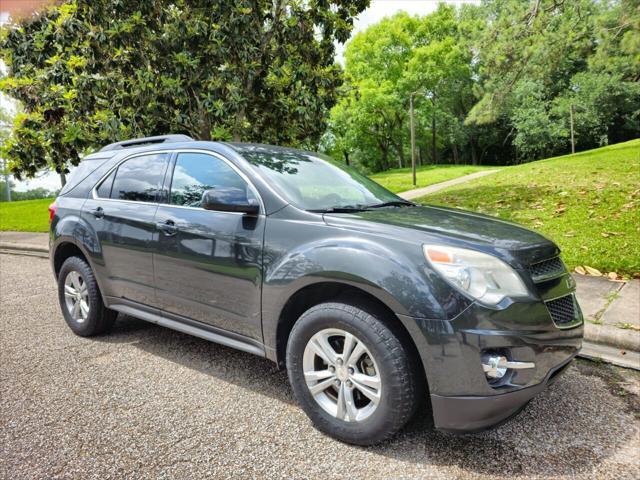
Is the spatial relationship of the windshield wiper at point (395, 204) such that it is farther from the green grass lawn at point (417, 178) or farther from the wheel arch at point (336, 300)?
the green grass lawn at point (417, 178)

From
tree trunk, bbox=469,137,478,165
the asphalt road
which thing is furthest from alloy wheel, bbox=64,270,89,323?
tree trunk, bbox=469,137,478,165

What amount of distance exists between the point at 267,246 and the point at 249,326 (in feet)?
1.75

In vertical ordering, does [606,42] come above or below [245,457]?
above

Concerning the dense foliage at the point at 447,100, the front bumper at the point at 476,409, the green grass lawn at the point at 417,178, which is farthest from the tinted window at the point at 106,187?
the dense foliage at the point at 447,100

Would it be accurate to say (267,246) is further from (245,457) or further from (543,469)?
(543,469)

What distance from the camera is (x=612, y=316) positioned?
13.5 feet

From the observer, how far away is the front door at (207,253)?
2924mm

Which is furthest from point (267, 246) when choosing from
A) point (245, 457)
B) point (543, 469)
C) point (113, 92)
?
point (113, 92)

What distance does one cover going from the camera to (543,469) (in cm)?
229

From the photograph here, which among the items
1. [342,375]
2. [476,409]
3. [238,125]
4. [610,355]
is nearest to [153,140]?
[342,375]

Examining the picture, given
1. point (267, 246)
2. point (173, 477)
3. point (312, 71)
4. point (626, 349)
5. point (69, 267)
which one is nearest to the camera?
point (173, 477)

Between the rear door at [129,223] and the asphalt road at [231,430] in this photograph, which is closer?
the asphalt road at [231,430]

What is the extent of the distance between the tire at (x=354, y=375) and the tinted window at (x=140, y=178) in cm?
181

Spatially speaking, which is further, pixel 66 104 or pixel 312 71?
pixel 312 71
